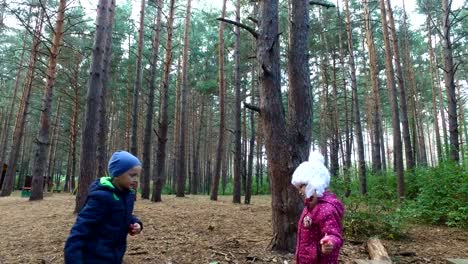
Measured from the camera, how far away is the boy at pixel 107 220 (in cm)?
220

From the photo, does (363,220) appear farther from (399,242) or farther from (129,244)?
(129,244)

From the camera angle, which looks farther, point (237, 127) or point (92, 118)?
point (237, 127)

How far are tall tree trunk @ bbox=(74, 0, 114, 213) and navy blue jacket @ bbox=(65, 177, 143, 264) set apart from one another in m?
5.24

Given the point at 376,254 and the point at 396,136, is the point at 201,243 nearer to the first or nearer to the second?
the point at 376,254

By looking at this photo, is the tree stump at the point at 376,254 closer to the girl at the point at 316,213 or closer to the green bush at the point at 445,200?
the girl at the point at 316,213

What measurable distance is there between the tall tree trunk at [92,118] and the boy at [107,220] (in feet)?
17.1

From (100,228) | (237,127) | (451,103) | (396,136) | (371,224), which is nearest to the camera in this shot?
(100,228)

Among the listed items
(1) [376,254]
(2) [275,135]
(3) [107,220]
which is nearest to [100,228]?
(3) [107,220]

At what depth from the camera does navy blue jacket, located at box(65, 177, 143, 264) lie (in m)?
2.17

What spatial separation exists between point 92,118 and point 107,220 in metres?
5.77

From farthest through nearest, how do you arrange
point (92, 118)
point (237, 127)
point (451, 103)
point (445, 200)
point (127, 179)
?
point (237, 127) → point (451, 103) → point (92, 118) → point (445, 200) → point (127, 179)

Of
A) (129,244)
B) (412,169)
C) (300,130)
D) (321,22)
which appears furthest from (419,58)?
(129,244)

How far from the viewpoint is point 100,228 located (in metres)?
2.32

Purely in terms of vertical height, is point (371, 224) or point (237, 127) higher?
point (237, 127)
